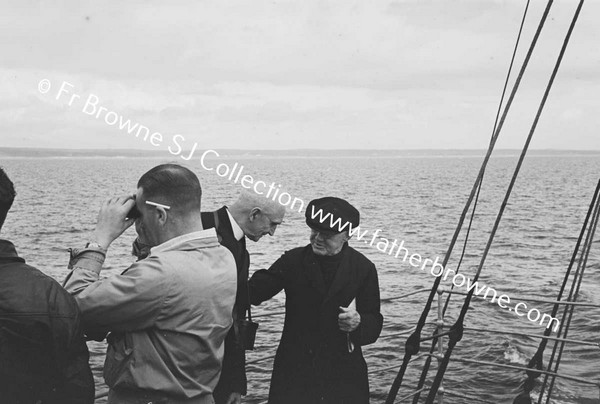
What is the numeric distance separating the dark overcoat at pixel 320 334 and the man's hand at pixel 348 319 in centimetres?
13

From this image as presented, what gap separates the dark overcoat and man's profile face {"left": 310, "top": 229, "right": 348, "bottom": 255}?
9 centimetres

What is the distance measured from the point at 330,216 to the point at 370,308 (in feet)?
1.95

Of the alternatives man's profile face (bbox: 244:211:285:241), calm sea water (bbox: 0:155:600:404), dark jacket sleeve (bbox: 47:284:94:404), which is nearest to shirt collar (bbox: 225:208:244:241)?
man's profile face (bbox: 244:211:285:241)

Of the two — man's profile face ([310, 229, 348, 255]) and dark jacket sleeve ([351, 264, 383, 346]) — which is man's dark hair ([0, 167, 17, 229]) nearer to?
man's profile face ([310, 229, 348, 255])

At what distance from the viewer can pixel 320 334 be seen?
367 centimetres

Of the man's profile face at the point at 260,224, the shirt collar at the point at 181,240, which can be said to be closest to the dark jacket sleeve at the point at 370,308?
the man's profile face at the point at 260,224

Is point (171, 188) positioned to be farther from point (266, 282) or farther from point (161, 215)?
point (266, 282)

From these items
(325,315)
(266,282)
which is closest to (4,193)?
(266,282)

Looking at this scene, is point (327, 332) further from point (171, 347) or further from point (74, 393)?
point (74, 393)

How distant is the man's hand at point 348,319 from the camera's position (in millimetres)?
3438

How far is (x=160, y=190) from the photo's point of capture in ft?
7.60

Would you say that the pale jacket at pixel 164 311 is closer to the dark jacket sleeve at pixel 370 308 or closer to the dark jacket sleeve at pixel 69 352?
the dark jacket sleeve at pixel 69 352

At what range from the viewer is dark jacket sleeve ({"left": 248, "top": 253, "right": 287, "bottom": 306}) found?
3697mm

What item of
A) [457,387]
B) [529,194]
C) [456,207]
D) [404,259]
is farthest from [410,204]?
[457,387]
